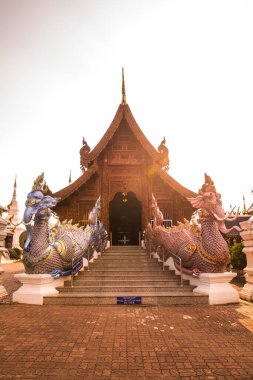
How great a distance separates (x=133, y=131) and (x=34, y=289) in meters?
10.4

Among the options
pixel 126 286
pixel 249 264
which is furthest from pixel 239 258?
pixel 126 286

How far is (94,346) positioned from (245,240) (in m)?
5.45

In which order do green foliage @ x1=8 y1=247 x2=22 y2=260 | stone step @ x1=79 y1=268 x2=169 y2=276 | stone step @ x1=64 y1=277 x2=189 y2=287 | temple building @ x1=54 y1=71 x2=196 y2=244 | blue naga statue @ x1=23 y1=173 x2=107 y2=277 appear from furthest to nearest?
green foliage @ x1=8 y1=247 x2=22 y2=260 < temple building @ x1=54 y1=71 x2=196 y2=244 < stone step @ x1=79 y1=268 x2=169 y2=276 < stone step @ x1=64 y1=277 x2=189 y2=287 < blue naga statue @ x1=23 y1=173 x2=107 y2=277

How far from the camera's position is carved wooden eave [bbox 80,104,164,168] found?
1445cm

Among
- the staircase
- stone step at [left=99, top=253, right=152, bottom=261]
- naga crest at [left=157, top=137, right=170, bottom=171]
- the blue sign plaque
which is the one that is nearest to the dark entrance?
naga crest at [left=157, top=137, right=170, bottom=171]

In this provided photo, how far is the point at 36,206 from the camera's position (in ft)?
22.4

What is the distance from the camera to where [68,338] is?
12.7 ft

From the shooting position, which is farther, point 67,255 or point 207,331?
point 67,255

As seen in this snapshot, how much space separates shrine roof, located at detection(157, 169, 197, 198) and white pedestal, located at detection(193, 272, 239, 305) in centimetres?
700

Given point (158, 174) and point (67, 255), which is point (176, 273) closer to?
point (67, 255)

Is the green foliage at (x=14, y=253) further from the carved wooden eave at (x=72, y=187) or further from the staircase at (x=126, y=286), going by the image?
the staircase at (x=126, y=286)

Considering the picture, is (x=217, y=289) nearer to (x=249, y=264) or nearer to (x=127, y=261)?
(x=249, y=264)

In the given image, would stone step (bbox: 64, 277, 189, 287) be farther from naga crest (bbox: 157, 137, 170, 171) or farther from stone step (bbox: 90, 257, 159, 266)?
naga crest (bbox: 157, 137, 170, 171)

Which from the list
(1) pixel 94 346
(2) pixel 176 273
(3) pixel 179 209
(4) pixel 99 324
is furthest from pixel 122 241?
(1) pixel 94 346
